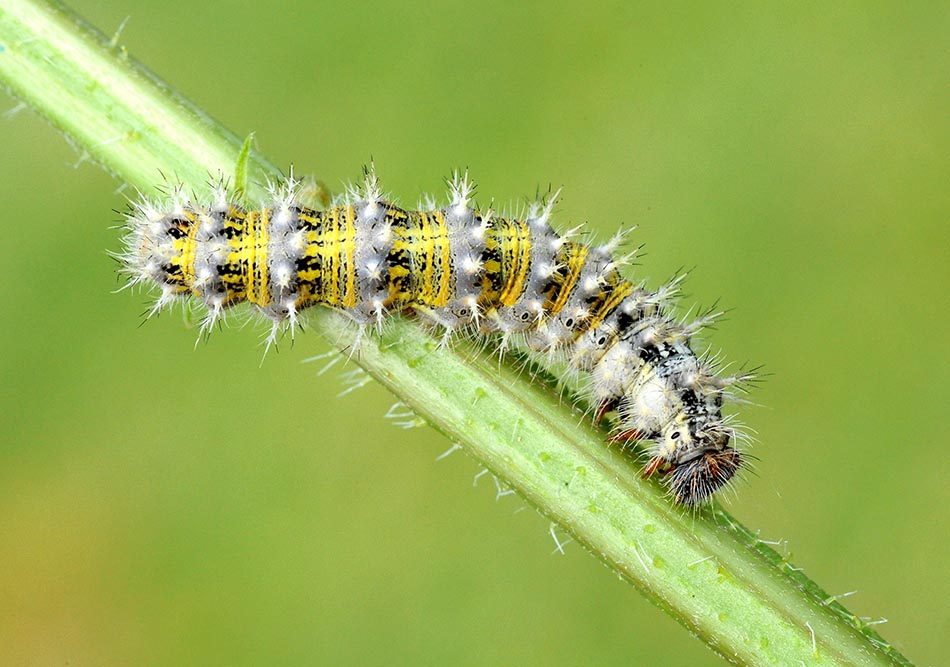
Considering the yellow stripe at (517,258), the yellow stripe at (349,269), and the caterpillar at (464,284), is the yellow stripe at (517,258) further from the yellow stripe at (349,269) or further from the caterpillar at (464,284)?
the yellow stripe at (349,269)

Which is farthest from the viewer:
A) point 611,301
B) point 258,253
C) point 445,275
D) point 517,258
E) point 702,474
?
point 611,301

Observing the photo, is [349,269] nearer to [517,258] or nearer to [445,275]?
[445,275]

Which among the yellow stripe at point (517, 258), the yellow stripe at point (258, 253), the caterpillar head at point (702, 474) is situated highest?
the yellow stripe at point (517, 258)

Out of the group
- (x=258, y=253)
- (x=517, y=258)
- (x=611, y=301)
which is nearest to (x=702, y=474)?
(x=611, y=301)

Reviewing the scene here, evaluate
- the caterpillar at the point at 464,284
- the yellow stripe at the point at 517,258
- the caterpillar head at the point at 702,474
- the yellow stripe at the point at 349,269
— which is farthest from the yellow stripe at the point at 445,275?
the caterpillar head at the point at 702,474

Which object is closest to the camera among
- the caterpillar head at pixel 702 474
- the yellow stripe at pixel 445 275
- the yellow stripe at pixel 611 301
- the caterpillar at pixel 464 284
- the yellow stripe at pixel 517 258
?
the caterpillar head at pixel 702 474

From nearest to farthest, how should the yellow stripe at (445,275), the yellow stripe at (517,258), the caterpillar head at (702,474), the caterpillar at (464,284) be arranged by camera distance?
the caterpillar head at (702,474), the caterpillar at (464,284), the yellow stripe at (445,275), the yellow stripe at (517,258)

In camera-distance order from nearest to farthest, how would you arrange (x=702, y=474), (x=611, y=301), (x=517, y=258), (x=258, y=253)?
(x=702, y=474) < (x=258, y=253) < (x=517, y=258) < (x=611, y=301)

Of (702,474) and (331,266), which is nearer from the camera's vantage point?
(702,474)

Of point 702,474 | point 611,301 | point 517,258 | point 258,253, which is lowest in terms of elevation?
point 258,253

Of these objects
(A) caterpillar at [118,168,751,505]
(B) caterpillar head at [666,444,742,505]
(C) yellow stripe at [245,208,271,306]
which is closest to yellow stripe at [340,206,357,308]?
(A) caterpillar at [118,168,751,505]

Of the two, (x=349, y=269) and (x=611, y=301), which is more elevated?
(x=611, y=301)
